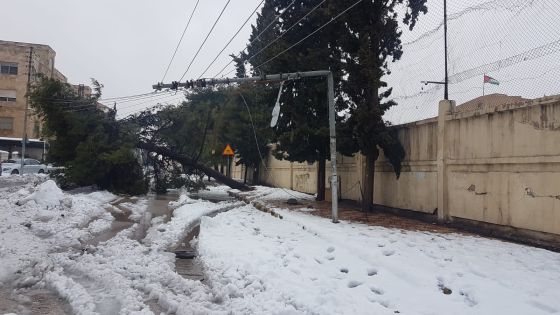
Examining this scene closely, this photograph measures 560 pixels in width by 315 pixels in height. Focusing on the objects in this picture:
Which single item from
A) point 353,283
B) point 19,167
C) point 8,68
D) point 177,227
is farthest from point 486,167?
point 8,68

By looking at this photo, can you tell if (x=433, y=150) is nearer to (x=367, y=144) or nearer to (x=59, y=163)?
(x=367, y=144)

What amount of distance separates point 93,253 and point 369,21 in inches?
392

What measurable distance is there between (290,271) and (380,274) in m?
1.39

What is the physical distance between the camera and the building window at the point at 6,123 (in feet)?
186

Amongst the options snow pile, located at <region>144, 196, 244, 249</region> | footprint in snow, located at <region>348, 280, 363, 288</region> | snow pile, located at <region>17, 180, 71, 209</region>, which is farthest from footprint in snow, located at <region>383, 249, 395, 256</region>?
snow pile, located at <region>17, 180, 71, 209</region>

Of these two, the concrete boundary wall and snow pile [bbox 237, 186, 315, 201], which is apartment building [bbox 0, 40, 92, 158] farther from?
the concrete boundary wall


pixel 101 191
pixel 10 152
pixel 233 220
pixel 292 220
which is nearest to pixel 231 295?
pixel 292 220

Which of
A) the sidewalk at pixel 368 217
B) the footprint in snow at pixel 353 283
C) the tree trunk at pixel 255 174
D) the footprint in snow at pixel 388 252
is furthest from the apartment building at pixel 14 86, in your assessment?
the footprint in snow at pixel 353 283

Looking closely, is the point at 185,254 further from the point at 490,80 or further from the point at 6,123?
the point at 6,123

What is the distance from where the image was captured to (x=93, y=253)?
30.3ft

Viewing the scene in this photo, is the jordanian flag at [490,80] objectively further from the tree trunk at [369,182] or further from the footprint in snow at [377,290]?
the footprint in snow at [377,290]

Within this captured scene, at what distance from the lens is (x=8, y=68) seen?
190ft

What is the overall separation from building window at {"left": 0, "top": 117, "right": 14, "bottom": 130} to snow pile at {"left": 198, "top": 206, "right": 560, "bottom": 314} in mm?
56235

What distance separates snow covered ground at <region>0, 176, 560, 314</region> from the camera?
227 inches
